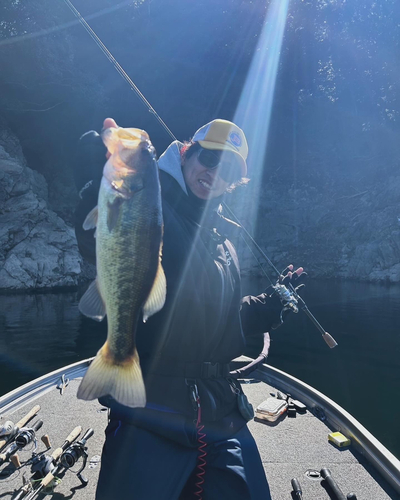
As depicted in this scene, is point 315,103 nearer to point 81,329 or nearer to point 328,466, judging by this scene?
point 81,329

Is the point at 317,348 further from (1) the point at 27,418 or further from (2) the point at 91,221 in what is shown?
(2) the point at 91,221

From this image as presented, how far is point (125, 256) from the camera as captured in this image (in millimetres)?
2074

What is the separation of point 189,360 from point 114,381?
1043 mm

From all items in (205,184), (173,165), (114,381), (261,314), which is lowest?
(261,314)

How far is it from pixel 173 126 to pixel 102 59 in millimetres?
9742

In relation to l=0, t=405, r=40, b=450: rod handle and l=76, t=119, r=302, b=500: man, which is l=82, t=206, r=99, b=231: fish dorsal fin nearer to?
l=76, t=119, r=302, b=500: man

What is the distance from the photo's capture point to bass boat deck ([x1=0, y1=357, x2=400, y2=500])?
4297mm

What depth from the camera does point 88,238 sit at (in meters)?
2.68

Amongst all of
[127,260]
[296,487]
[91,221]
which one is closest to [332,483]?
[296,487]

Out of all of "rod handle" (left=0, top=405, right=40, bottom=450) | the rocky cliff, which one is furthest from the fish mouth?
the rocky cliff

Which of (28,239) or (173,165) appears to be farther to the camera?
(28,239)

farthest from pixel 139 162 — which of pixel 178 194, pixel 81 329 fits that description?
pixel 81 329

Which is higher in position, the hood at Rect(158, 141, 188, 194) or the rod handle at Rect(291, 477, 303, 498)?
the hood at Rect(158, 141, 188, 194)

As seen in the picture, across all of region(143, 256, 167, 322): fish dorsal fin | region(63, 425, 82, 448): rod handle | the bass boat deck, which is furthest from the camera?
region(63, 425, 82, 448): rod handle
